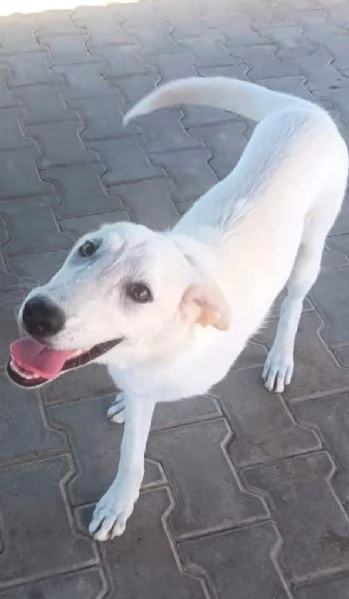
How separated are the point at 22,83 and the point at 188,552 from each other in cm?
357

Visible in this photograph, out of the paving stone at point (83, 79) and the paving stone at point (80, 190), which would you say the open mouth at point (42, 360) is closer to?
the paving stone at point (80, 190)

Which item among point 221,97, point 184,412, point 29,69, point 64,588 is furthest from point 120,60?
point 64,588

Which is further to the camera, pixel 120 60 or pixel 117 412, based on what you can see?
pixel 120 60

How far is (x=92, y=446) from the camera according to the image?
321 cm

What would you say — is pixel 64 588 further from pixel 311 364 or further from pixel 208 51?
pixel 208 51

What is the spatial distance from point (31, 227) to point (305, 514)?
208 centimetres

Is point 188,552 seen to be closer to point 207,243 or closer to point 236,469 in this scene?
point 236,469

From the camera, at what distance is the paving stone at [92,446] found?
3080 mm

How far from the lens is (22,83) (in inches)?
210

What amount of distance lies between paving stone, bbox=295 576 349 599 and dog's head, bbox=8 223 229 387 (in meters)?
1.15

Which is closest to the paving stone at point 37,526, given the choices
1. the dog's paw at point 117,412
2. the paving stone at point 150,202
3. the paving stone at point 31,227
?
the dog's paw at point 117,412

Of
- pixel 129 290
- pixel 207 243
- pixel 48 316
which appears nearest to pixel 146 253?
pixel 129 290

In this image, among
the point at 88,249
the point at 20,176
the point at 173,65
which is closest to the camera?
the point at 88,249

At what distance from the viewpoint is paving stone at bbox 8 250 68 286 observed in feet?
12.9
